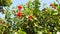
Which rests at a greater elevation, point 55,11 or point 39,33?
point 55,11

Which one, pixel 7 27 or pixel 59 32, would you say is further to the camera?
pixel 7 27

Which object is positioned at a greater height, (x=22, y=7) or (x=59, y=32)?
(x=22, y=7)

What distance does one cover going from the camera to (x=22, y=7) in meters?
4.10

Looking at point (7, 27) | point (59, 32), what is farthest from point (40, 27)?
point (7, 27)

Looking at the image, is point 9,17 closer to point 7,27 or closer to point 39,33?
point 7,27

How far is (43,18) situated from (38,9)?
195mm

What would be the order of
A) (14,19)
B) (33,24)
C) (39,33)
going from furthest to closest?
1. (14,19)
2. (33,24)
3. (39,33)

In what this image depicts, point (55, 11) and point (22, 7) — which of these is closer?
point (55, 11)

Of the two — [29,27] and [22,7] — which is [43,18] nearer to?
[29,27]

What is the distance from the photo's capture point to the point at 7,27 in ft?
12.3

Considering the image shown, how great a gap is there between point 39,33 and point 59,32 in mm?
324

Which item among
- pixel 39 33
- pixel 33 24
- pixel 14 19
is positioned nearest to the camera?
pixel 39 33

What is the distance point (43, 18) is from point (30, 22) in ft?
0.78

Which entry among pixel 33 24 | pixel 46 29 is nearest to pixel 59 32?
pixel 46 29
